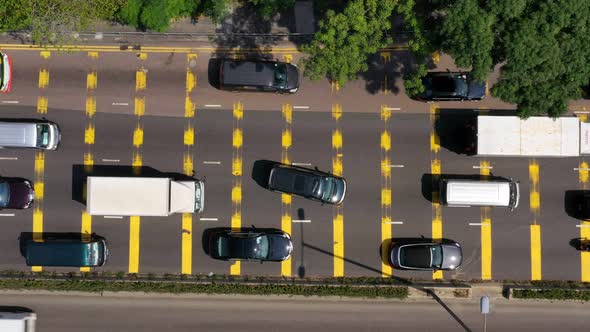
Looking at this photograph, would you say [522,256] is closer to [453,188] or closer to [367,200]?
[453,188]

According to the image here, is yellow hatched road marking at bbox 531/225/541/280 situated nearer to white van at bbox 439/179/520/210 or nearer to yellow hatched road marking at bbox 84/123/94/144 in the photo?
white van at bbox 439/179/520/210

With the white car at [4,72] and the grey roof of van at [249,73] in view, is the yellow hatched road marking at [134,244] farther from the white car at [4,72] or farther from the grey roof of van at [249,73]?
the white car at [4,72]

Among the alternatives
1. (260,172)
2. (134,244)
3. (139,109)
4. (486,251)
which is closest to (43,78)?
(139,109)

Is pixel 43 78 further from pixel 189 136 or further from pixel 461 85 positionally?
pixel 461 85

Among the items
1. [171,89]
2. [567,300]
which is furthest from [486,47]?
[171,89]

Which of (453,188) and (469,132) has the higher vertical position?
(469,132)

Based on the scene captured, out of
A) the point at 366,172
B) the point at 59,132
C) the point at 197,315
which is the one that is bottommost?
the point at 197,315

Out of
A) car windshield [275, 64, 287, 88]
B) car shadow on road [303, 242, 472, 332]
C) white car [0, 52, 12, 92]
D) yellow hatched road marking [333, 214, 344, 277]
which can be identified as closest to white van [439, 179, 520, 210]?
car shadow on road [303, 242, 472, 332]
